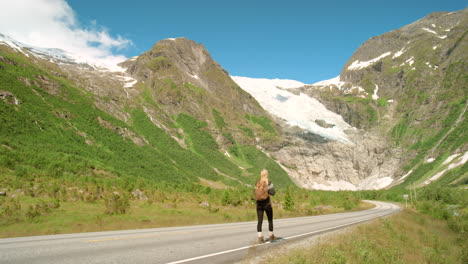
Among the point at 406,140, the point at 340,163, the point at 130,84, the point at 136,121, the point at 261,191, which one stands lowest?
the point at 261,191

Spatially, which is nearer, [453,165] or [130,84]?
[453,165]

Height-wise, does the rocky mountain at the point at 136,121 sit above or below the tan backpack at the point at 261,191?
above

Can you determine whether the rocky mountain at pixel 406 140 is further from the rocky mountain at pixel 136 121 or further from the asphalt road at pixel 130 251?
the asphalt road at pixel 130 251

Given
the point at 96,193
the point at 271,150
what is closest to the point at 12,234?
the point at 96,193

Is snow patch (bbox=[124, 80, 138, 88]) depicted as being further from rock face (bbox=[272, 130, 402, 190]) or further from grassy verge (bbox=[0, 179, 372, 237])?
grassy verge (bbox=[0, 179, 372, 237])

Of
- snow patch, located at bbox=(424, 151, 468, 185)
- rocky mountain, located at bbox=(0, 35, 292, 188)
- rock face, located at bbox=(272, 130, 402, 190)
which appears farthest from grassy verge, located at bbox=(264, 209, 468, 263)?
rock face, located at bbox=(272, 130, 402, 190)

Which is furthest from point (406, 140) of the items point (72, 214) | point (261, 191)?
point (261, 191)

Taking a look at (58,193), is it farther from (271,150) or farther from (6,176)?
(271,150)

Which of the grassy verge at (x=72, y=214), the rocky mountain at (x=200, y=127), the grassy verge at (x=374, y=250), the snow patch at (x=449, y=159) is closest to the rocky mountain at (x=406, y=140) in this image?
the snow patch at (x=449, y=159)

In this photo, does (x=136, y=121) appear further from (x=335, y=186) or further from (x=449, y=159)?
(x=449, y=159)

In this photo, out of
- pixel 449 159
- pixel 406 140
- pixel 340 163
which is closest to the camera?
pixel 449 159

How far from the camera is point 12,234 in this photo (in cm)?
1415

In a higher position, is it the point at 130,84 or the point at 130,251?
the point at 130,84

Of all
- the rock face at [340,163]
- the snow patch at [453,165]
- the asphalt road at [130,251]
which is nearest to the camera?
the asphalt road at [130,251]
